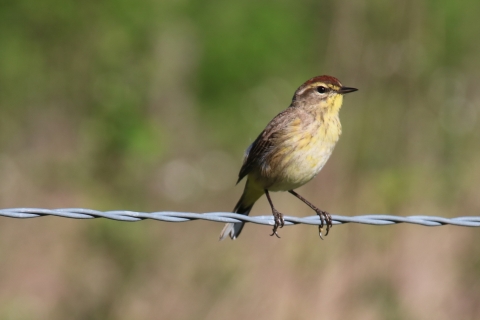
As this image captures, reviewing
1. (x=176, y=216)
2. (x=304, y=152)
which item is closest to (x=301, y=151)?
(x=304, y=152)

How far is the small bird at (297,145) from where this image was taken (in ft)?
18.8

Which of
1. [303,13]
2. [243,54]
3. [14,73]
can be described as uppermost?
[303,13]

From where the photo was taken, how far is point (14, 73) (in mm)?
10578

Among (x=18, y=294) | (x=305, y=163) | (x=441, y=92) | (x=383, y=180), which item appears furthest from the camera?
Result: (x=18, y=294)

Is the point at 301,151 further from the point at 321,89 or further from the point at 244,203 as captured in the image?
the point at 244,203

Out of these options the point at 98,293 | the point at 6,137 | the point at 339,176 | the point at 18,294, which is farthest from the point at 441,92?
the point at 6,137

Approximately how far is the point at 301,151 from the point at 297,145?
0.20 feet

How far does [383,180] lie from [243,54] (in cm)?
794

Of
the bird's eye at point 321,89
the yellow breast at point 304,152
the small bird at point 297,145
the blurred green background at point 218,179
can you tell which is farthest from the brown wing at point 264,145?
the blurred green background at point 218,179

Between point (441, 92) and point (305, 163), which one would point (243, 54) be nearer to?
point (441, 92)

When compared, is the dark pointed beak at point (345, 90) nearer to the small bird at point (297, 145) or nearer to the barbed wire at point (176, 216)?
the small bird at point (297, 145)

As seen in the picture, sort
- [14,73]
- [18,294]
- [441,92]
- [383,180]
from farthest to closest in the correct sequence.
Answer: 1. [14,73]
2. [18,294]
3. [441,92]
4. [383,180]

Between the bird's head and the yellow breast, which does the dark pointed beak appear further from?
the yellow breast

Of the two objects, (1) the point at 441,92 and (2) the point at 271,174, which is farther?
(1) the point at 441,92
